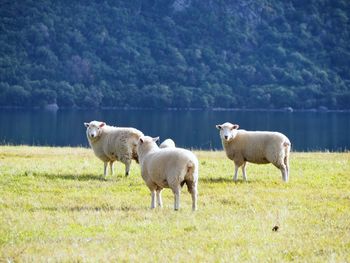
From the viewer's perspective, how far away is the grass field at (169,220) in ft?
38.1

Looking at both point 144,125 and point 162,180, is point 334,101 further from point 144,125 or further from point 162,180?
point 162,180

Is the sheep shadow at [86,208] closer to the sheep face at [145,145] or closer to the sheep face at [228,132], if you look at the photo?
the sheep face at [145,145]

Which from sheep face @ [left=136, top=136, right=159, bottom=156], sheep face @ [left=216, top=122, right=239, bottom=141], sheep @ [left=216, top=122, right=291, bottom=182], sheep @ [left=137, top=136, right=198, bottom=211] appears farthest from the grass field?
sheep face @ [left=216, top=122, right=239, bottom=141]

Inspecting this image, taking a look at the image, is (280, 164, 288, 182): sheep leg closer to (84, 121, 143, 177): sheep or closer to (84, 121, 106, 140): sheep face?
(84, 121, 143, 177): sheep

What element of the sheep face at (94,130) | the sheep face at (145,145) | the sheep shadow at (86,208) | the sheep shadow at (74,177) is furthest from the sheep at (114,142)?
the sheep shadow at (86,208)

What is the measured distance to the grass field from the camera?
457 inches

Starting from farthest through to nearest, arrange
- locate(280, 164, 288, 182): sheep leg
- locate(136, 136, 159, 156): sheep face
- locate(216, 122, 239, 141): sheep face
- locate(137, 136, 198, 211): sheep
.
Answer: locate(216, 122, 239, 141): sheep face, locate(280, 164, 288, 182): sheep leg, locate(136, 136, 159, 156): sheep face, locate(137, 136, 198, 211): sheep

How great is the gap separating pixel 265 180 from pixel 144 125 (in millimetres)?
80479

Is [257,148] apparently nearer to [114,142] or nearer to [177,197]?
[114,142]

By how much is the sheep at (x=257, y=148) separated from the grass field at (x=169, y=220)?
578mm

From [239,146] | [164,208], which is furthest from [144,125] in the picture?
[164,208]

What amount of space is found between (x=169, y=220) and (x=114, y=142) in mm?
7994

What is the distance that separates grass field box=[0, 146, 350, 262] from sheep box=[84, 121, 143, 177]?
0.66m

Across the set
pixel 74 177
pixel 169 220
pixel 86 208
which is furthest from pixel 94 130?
pixel 169 220
